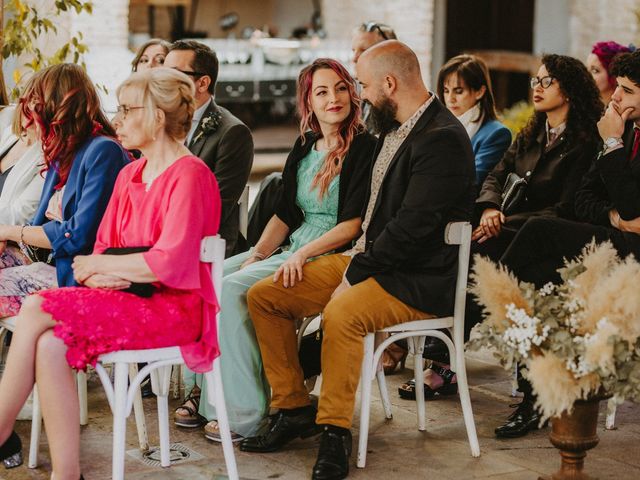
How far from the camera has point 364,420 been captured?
3797mm

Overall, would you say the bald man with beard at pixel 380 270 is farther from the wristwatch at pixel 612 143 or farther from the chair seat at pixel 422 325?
the wristwatch at pixel 612 143

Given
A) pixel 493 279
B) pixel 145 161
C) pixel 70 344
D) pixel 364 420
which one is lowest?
pixel 364 420

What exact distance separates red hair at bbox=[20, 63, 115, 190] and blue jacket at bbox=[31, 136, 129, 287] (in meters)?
0.05

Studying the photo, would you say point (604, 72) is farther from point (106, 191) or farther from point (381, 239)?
point (106, 191)

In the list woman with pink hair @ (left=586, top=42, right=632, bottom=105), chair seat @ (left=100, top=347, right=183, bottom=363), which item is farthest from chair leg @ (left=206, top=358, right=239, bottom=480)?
A: woman with pink hair @ (left=586, top=42, right=632, bottom=105)

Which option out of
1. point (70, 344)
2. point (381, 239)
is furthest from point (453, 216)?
point (70, 344)

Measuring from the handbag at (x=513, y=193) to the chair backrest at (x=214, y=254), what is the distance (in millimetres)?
1693

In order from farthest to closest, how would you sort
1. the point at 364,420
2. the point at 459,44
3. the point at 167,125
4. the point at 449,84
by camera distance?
1. the point at 459,44
2. the point at 449,84
3. the point at 364,420
4. the point at 167,125

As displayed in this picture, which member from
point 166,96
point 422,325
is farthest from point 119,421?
point 422,325

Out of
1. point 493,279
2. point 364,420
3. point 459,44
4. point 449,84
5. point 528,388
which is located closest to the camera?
point 493,279

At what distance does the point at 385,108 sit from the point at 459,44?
413 inches

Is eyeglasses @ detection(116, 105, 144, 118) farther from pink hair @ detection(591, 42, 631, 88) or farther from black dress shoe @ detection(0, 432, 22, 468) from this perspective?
pink hair @ detection(591, 42, 631, 88)

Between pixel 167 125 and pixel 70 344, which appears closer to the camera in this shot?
pixel 70 344

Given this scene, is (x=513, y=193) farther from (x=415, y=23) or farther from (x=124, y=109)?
(x=415, y=23)
